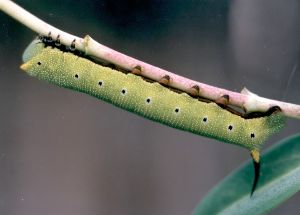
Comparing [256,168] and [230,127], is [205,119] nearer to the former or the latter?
[230,127]

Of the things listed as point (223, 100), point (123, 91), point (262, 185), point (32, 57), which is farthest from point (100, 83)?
point (262, 185)

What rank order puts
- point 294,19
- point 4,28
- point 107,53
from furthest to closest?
1. point 294,19
2. point 4,28
3. point 107,53

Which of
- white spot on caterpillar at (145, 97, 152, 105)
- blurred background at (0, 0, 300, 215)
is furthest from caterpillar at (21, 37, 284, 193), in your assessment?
blurred background at (0, 0, 300, 215)

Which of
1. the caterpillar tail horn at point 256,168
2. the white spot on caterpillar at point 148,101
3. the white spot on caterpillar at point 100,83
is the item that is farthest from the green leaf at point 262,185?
the white spot on caterpillar at point 100,83

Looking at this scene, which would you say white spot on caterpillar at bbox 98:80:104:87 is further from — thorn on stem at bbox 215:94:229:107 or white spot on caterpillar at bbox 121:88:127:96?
thorn on stem at bbox 215:94:229:107

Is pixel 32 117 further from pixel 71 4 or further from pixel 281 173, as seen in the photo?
pixel 281 173

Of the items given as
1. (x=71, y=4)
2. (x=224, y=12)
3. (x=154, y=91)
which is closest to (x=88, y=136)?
(x=71, y=4)
